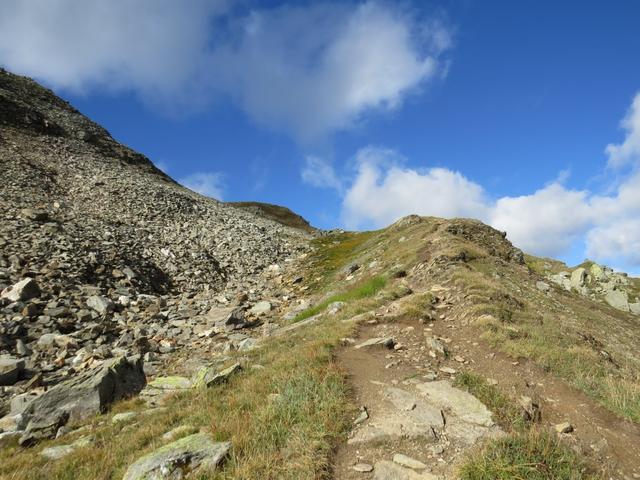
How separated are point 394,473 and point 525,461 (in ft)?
→ 6.79

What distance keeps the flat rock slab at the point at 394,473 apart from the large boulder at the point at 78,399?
8.11 meters

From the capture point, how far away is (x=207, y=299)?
25438 mm

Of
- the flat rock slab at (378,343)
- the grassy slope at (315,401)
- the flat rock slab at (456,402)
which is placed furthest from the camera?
the flat rock slab at (378,343)

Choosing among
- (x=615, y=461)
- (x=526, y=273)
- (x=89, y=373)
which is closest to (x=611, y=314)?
(x=526, y=273)

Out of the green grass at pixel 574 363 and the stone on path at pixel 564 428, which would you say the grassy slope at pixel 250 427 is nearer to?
the stone on path at pixel 564 428

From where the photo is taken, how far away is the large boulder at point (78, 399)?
33.0 ft

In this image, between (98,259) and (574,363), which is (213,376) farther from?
(98,259)

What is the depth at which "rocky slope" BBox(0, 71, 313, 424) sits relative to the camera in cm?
1697

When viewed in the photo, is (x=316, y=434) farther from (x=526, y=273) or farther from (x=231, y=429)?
(x=526, y=273)

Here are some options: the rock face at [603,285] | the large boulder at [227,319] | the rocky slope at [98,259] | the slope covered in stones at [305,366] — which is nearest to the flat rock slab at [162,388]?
the slope covered in stones at [305,366]

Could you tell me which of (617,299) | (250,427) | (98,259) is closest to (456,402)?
(250,427)

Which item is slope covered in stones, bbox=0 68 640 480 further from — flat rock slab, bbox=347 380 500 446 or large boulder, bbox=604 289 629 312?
large boulder, bbox=604 289 629 312

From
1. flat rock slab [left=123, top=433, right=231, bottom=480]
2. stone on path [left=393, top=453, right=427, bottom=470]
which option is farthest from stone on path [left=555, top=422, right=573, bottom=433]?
flat rock slab [left=123, top=433, right=231, bottom=480]

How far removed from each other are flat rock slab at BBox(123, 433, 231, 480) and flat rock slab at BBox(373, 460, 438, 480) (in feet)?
8.59
